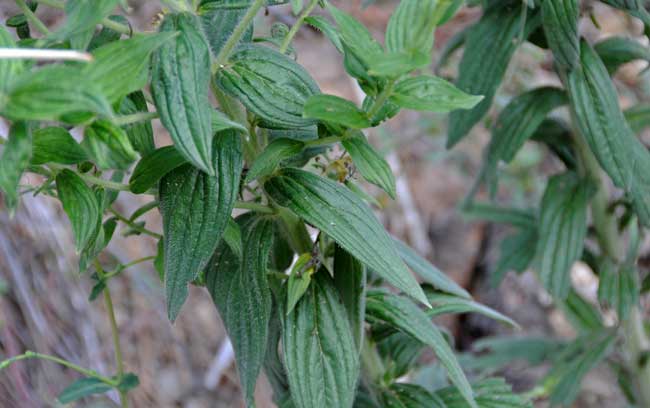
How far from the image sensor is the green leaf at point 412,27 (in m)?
0.68

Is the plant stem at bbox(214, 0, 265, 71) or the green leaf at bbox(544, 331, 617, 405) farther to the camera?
the green leaf at bbox(544, 331, 617, 405)

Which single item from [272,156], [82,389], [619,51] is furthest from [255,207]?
[619,51]

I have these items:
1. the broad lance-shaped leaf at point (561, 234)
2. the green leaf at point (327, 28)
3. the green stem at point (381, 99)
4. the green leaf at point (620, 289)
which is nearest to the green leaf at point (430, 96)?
the green stem at point (381, 99)

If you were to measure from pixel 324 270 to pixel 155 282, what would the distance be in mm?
897

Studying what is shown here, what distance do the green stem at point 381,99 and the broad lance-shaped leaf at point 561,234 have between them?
0.74m

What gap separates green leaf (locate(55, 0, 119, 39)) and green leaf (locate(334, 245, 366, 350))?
1.29 feet

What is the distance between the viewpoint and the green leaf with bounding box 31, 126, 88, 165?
2.52 ft

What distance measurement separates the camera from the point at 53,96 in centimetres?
60

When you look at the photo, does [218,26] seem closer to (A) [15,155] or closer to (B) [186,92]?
(B) [186,92]

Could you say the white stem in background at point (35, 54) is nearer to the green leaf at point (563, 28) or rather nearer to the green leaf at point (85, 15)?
the green leaf at point (85, 15)

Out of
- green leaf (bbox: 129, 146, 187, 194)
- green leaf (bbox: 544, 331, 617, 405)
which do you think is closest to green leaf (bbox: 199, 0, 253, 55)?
green leaf (bbox: 129, 146, 187, 194)

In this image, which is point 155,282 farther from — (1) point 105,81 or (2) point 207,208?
(1) point 105,81

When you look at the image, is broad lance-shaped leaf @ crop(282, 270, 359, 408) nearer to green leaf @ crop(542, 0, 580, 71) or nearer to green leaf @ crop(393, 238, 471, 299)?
green leaf @ crop(393, 238, 471, 299)

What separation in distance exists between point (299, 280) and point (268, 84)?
0.23 meters
